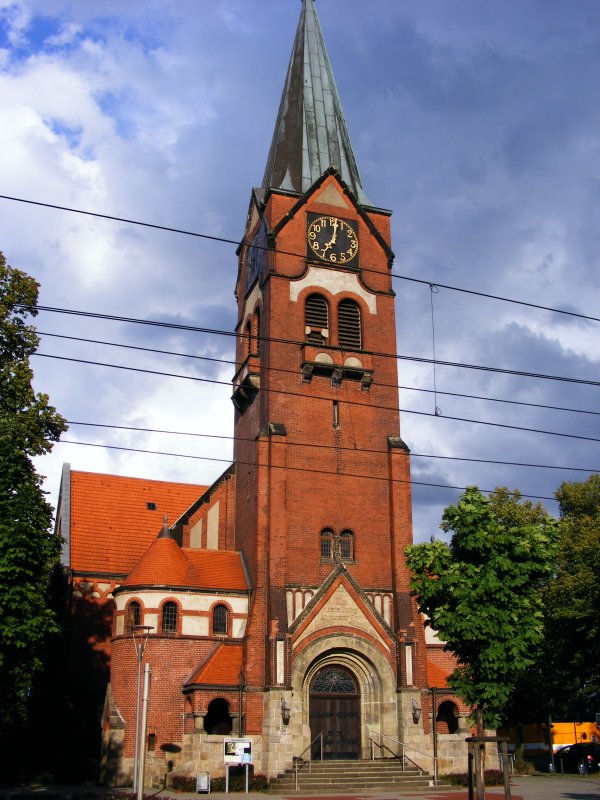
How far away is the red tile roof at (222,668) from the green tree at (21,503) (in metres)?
7.98

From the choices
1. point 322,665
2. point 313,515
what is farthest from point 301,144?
point 322,665

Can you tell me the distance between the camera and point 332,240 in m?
41.8

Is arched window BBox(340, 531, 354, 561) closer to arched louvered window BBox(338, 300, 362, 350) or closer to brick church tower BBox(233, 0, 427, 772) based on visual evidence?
brick church tower BBox(233, 0, 427, 772)

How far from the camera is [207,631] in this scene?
119ft

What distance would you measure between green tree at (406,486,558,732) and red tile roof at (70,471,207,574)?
2080 cm

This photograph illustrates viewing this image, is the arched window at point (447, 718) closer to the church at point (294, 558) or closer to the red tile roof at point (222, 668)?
the church at point (294, 558)

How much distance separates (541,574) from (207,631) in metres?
15.6

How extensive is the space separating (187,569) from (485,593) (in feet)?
51.6

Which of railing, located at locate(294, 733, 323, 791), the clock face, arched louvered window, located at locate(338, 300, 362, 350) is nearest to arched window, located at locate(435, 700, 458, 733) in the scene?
railing, located at locate(294, 733, 323, 791)

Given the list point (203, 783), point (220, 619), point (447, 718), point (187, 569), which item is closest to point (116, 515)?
point (187, 569)

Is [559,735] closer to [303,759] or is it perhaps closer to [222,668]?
[303,759]

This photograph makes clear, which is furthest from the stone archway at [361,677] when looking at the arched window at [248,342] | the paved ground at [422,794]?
the arched window at [248,342]

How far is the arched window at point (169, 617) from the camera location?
36125 mm

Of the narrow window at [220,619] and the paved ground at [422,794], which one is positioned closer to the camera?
the paved ground at [422,794]
